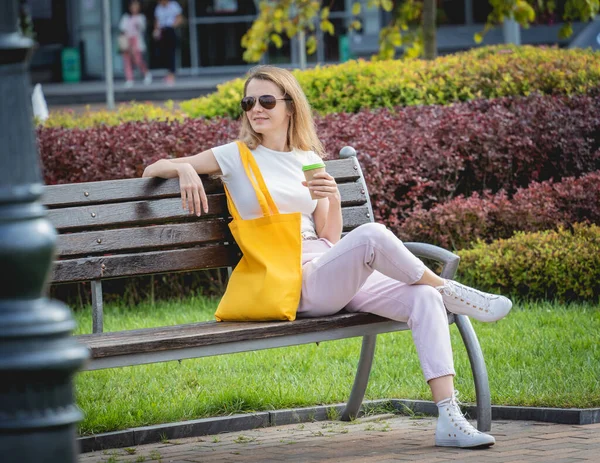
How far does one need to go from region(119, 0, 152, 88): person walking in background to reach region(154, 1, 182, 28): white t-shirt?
1.32 feet

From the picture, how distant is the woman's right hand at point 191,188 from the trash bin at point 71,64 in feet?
77.8

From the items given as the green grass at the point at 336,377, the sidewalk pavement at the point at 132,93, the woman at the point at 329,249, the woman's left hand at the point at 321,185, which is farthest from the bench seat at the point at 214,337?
the sidewalk pavement at the point at 132,93

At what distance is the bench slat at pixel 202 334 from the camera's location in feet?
12.9

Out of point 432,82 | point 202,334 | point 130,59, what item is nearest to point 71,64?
point 130,59

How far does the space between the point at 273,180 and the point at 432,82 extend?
5806 millimetres

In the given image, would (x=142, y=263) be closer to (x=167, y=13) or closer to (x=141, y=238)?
(x=141, y=238)

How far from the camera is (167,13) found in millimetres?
25219

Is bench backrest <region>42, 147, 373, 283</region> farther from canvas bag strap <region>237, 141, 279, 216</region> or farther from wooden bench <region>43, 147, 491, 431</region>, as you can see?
canvas bag strap <region>237, 141, 279, 216</region>

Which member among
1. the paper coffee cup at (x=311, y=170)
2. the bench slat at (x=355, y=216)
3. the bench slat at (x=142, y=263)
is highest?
the paper coffee cup at (x=311, y=170)

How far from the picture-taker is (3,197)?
2.04m

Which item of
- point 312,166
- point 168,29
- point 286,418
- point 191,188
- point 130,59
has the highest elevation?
point 168,29

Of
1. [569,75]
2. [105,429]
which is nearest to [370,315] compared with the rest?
[105,429]

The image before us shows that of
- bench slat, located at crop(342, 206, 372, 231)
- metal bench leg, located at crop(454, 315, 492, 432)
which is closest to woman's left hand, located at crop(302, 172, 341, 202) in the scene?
bench slat, located at crop(342, 206, 372, 231)

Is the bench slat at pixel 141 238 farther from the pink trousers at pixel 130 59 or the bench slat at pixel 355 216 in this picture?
the pink trousers at pixel 130 59
